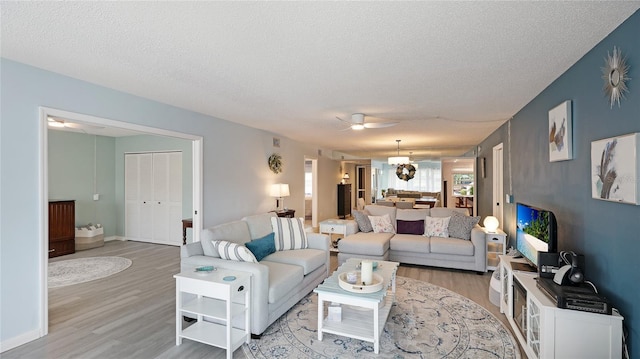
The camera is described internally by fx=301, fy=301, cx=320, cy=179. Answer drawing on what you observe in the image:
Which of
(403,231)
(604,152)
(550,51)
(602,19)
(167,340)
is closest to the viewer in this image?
(602,19)

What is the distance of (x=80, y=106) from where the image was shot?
9.81 feet

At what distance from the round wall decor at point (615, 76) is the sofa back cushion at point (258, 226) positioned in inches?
137

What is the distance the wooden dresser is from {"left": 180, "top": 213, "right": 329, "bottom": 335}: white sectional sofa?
4121mm

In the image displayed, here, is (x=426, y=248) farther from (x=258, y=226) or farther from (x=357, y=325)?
(x=258, y=226)

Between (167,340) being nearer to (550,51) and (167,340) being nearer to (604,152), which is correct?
(604,152)

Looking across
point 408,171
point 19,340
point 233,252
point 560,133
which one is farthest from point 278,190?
point 408,171

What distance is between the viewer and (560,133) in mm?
2686

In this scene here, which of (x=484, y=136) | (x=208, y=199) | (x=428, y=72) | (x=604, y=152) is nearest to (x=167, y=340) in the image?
(x=208, y=199)

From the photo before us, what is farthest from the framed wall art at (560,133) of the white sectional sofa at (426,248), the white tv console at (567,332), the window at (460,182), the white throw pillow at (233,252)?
the window at (460,182)

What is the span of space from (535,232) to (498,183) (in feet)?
9.73

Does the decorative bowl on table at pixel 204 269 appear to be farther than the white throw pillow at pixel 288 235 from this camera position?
No

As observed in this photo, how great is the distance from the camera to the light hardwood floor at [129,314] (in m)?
2.47

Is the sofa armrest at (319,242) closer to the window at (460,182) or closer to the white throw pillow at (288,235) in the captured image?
the white throw pillow at (288,235)

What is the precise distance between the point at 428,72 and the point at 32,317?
4.12m
